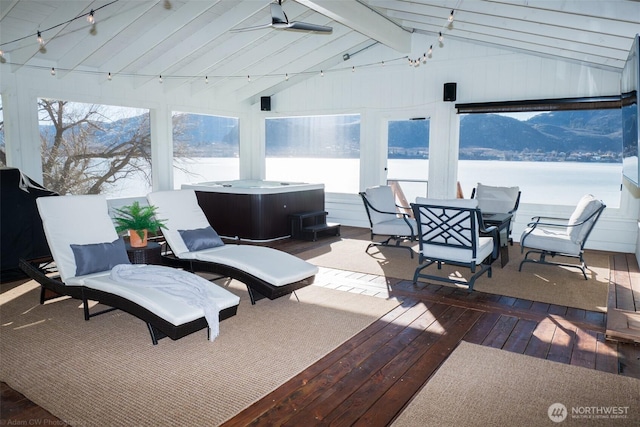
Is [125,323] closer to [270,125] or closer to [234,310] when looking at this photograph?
[234,310]

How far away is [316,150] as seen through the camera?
9.91 m

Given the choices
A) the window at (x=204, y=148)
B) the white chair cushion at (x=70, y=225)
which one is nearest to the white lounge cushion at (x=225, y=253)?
the white chair cushion at (x=70, y=225)

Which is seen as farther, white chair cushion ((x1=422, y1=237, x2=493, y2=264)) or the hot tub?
the hot tub

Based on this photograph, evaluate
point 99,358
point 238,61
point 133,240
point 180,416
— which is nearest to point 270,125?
point 238,61

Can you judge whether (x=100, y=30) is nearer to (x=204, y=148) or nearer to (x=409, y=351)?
(x=204, y=148)

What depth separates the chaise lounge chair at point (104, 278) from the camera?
3.30 metres

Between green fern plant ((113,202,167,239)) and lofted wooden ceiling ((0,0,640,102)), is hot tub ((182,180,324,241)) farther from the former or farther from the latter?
green fern plant ((113,202,167,239))

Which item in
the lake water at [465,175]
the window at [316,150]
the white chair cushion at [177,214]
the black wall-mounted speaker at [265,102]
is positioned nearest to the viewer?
the white chair cushion at [177,214]

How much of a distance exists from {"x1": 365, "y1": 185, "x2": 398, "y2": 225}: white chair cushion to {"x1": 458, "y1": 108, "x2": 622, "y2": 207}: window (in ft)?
6.33

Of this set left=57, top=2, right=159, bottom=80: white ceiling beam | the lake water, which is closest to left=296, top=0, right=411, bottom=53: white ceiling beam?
left=57, top=2, right=159, bottom=80: white ceiling beam

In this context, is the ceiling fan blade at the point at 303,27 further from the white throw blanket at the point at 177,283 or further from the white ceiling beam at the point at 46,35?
the white throw blanket at the point at 177,283

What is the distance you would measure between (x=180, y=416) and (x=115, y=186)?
27.6 ft

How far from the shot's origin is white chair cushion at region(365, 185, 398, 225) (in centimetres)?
678

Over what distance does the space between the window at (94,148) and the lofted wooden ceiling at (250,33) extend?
1429 mm
